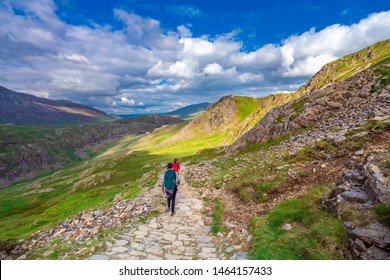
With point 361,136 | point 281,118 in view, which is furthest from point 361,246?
point 281,118

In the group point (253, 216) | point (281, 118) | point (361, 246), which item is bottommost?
point (253, 216)

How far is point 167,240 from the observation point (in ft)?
42.2

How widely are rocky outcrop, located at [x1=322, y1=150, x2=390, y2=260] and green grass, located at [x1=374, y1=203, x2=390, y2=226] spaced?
16cm

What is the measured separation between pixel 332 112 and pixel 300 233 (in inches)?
1087

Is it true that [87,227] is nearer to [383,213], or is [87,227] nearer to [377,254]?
[377,254]

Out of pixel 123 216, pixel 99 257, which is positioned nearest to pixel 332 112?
pixel 123 216

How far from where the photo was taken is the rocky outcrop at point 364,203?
780 centimetres

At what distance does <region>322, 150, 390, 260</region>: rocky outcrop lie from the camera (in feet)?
25.6

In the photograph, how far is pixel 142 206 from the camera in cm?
1872

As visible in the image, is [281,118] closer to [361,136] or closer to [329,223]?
[361,136]

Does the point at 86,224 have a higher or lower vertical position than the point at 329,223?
lower

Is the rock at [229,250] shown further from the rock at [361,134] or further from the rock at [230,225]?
the rock at [361,134]
